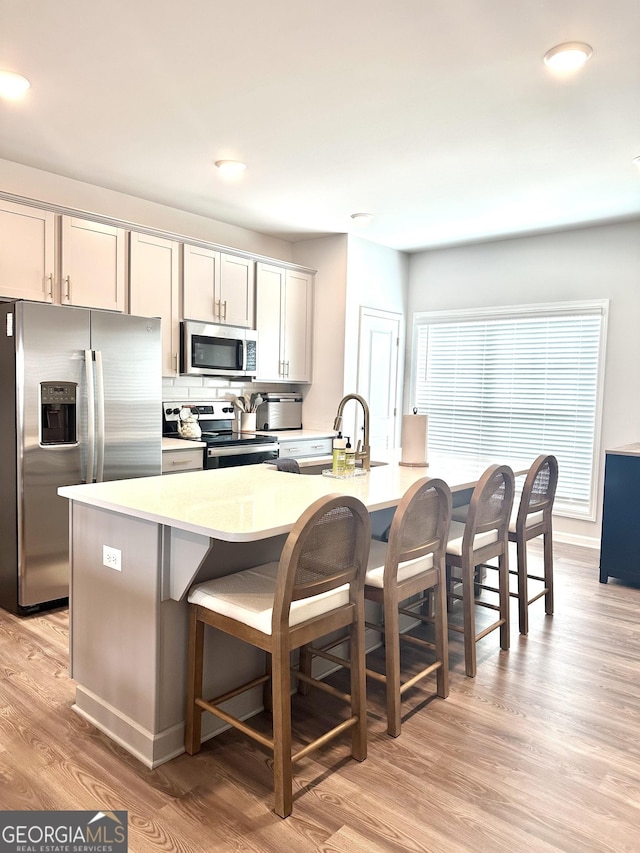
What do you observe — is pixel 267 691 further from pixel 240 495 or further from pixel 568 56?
pixel 568 56

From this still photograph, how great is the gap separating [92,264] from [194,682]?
2857 millimetres

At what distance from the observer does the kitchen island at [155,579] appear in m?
1.99

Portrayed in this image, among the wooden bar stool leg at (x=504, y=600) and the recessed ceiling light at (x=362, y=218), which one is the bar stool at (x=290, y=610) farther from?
the recessed ceiling light at (x=362, y=218)

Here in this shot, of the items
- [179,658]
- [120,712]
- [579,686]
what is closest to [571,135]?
[579,686]

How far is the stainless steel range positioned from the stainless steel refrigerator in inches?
29.1

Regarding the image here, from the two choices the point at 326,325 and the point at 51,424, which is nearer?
the point at 51,424

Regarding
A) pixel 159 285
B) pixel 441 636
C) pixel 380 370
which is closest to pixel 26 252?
pixel 159 285

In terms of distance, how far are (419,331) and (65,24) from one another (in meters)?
4.40

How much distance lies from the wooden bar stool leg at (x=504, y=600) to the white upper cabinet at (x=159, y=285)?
2.73m

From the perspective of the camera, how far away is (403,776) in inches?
80.1

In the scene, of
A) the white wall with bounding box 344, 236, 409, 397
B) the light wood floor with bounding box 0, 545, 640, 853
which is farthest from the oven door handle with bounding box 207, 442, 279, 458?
the light wood floor with bounding box 0, 545, 640, 853

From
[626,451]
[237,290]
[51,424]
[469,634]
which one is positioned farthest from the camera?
[237,290]

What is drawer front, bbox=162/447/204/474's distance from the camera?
4.14 m

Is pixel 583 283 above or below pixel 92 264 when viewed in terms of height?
above
